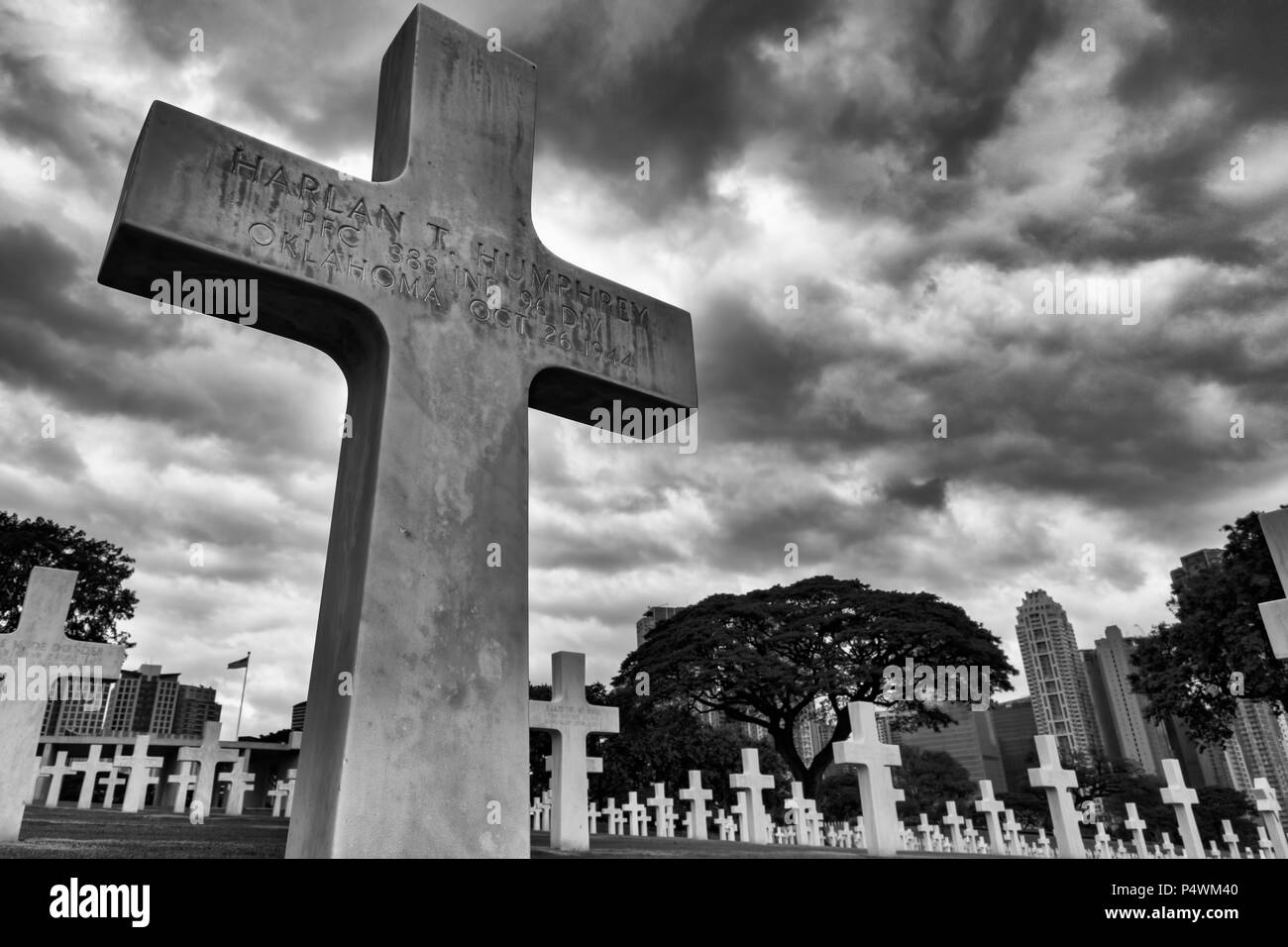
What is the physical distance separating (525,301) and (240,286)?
4.67 feet

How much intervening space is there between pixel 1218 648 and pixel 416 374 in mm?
21784

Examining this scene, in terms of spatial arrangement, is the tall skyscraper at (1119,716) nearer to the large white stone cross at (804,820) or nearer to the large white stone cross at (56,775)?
the large white stone cross at (804,820)

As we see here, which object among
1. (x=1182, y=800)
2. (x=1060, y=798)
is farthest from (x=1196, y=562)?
(x=1060, y=798)

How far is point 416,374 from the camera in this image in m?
3.80

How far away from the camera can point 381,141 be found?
492 centimetres

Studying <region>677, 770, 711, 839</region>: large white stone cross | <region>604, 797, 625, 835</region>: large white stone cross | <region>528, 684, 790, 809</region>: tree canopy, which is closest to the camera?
<region>677, 770, 711, 839</region>: large white stone cross

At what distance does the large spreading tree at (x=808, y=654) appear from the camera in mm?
24422

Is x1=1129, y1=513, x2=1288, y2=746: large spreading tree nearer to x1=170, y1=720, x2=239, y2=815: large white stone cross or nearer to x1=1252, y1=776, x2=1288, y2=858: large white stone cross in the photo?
x1=1252, y1=776, x2=1288, y2=858: large white stone cross

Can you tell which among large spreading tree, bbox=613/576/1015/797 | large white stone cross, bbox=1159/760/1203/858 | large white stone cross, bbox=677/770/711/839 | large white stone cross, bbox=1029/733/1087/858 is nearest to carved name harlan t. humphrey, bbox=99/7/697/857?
large white stone cross, bbox=1029/733/1087/858

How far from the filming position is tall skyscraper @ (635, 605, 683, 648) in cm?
2989

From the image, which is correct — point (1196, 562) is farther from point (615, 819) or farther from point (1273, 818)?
point (615, 819)

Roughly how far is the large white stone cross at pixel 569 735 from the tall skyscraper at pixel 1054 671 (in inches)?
1637

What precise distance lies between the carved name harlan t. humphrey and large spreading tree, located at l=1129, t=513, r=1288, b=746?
63.4ft
